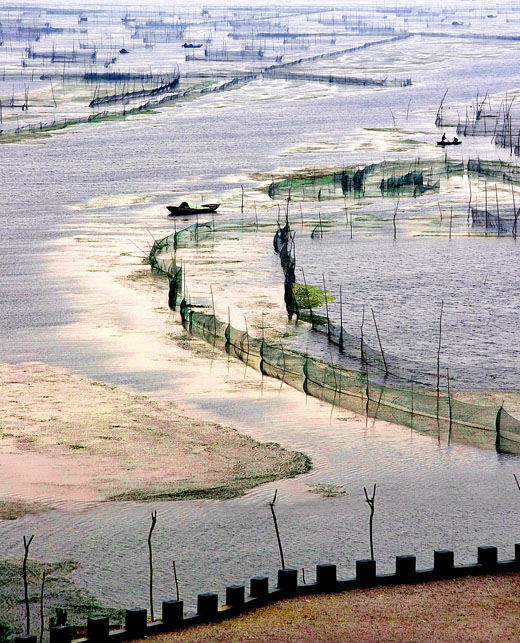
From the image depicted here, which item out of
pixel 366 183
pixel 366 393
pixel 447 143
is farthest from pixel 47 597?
pixel 447 143

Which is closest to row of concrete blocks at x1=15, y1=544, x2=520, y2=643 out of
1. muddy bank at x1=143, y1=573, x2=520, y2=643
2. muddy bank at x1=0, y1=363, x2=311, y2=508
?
muddy bank at x1=143, y1=573, x2=520, y2=643

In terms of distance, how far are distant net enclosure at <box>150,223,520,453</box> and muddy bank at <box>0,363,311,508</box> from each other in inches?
87.8

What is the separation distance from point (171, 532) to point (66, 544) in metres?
1.38

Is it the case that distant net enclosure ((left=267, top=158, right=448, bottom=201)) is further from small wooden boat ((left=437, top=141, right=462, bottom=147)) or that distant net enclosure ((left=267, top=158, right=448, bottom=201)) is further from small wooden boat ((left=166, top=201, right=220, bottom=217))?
small wooden boat ((left=437, top=141, right=462, bottom=147))

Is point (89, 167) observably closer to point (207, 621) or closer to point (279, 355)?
point (279, 355)

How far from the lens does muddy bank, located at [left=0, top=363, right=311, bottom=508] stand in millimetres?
16219

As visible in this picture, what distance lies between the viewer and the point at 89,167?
49938 millimetres

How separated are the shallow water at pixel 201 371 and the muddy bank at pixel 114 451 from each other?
1.45ft

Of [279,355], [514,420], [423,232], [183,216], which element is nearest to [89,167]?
[183,216]

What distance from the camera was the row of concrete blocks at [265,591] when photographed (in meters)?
10.6

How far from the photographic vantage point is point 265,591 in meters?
11.5

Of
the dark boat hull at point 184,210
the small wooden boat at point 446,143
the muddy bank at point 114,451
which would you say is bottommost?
the muddy bank at point 114,451

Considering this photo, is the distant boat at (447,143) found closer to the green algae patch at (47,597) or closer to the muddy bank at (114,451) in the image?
the muddy bank at (114,451)

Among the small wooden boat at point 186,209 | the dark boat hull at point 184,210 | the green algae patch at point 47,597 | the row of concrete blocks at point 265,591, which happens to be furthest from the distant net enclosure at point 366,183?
the row of concrete blocks at point 265,591
